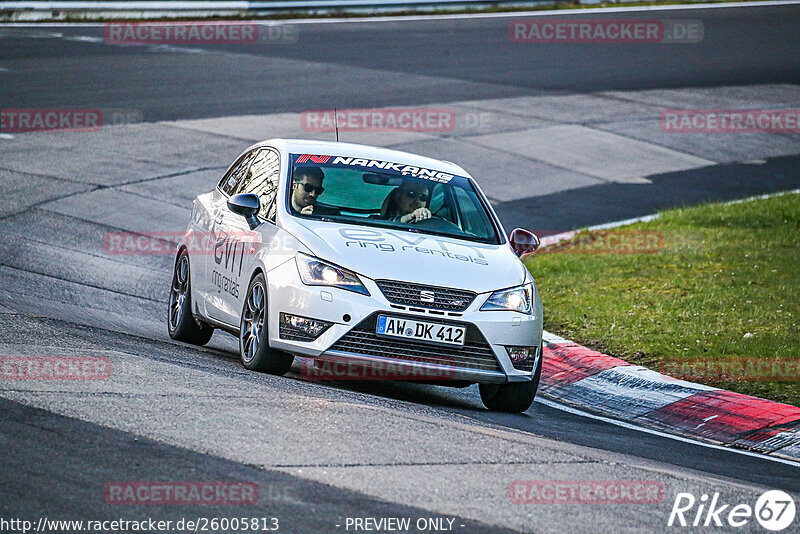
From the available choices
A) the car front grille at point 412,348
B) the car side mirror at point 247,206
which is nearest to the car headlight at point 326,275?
the car front grille at point 412,348

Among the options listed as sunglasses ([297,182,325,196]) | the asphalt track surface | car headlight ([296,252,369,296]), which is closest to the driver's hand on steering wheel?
sunglasses ([297,182,325,196])

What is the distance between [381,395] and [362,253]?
1.09 meters

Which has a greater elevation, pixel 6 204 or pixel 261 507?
pixel 261 507

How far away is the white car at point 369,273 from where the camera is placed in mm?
8117

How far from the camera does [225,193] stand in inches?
408

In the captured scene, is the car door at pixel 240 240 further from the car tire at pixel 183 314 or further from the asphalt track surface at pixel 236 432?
the car tire at pixel 183 314

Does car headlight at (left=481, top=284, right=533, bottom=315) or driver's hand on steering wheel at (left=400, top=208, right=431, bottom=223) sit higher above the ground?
driver's hand on steering wheel at (left=400, top=208, right=431, bottom=223)

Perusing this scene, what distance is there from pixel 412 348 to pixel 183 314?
292 centimetres

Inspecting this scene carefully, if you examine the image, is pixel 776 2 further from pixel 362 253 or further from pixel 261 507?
pixel 261 507

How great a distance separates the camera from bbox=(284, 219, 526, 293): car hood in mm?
Answer: 8219

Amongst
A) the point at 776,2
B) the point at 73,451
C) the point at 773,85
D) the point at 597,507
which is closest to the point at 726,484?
the point at 597,507

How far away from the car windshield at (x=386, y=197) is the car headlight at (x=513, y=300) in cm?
74

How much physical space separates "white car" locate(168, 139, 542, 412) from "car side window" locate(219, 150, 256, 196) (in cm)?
8

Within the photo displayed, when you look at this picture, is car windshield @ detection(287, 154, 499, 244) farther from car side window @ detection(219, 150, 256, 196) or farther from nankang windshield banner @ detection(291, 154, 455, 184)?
car side window @ detection(219, 150, 256, 196)
